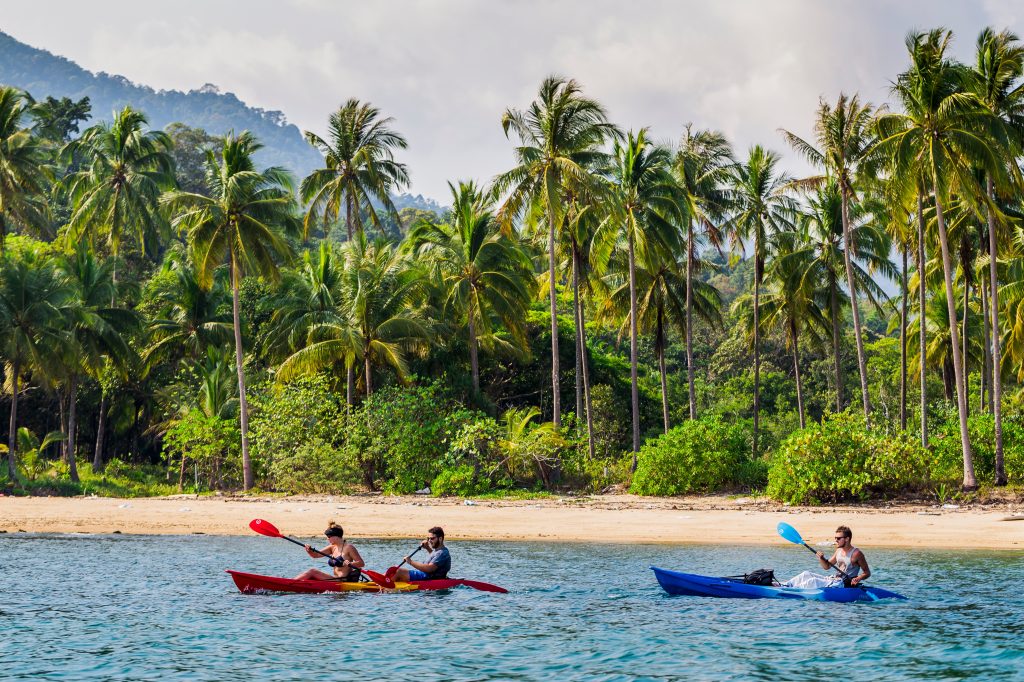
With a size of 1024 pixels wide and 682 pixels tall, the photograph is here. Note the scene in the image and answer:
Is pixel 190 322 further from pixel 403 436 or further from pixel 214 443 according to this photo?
pixel 403 436

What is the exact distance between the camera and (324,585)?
17016 mm

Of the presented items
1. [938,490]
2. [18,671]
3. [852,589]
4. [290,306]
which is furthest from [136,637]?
[290,306]

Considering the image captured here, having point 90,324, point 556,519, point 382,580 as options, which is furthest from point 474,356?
point 382,580

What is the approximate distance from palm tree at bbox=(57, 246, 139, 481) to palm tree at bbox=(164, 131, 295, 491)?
19.5 feet

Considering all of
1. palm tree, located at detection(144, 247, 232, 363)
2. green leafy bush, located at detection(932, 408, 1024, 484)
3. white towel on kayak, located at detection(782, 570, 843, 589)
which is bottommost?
white towel on kayak, located at detection(782, 570, 843, 589)

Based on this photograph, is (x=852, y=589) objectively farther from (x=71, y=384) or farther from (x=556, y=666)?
(x=71, y=384)

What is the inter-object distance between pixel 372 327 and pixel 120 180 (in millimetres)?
19273

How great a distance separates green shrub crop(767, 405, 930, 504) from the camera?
2786cm

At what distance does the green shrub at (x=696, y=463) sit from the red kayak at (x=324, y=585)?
48.9ft

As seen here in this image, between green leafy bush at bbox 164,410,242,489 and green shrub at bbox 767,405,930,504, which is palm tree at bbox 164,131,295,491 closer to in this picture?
green leafy bush at bbox 164,410,242,489

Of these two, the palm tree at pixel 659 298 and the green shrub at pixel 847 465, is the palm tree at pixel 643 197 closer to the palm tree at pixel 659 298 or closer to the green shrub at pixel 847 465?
the palm tree at pixel 659 298

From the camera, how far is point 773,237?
4338 cm

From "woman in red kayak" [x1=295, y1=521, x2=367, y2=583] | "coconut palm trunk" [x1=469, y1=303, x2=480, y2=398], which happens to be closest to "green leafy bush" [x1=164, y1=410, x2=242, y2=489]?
"coconut palm trunk" [x1=469, y1=303, x2=480, y2=398]

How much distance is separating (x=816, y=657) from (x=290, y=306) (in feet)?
99.3
